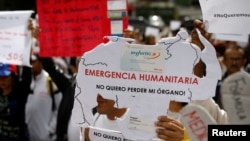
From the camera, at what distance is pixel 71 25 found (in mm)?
4355

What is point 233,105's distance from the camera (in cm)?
490

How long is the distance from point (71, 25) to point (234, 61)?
6.03 feet

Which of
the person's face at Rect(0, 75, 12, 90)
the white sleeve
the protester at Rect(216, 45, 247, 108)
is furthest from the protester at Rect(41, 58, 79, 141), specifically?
the protester at Rect(216, 45, 247, 108)

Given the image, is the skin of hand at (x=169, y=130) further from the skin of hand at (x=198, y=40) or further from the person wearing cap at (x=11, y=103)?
the person wearing cap at (x=11, y=103)

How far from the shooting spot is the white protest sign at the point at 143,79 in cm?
252

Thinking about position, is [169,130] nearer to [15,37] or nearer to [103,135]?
[103,135]

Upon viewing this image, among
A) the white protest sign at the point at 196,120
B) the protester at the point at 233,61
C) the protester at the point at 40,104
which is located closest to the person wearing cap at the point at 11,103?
the protester at the point at 40,104

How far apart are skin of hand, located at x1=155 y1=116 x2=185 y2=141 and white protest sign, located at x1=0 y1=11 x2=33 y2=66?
2022mm

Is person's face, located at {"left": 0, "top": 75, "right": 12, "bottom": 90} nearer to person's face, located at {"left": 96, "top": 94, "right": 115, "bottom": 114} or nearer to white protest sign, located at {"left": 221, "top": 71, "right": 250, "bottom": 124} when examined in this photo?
white protest sign, located at {"left": 221, "top": 71, "right": 250, "bottom": 124}

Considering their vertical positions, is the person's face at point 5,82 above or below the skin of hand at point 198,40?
below

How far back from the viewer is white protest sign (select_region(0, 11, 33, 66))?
170 inches

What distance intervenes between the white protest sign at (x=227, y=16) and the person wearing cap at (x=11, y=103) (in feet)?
6.81

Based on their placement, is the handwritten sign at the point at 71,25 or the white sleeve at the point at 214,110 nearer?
the white sleeve at the point at 214,110

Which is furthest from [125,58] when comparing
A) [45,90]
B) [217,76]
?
[45,90]
